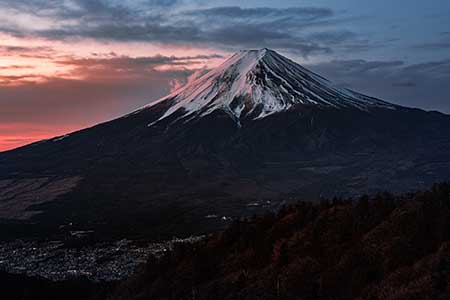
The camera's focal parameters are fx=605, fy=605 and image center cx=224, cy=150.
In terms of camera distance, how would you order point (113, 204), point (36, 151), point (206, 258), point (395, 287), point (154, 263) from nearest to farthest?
point (395, 287) → point (206, 258) → point (154, 263) → point (113, 204) → point (36, 151)

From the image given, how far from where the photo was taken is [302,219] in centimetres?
4009

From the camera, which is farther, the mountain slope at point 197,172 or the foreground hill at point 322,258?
the mountain slope at point 197,172

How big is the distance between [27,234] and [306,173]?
74.9 meters

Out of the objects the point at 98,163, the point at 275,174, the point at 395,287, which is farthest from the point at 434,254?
the point at 98,163

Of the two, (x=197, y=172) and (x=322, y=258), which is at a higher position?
Answer: (x=322, y=258)

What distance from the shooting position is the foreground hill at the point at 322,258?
81.1 ft

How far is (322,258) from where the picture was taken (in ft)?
100

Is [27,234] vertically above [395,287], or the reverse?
[395,287]

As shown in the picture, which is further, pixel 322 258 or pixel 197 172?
pixel 197 172

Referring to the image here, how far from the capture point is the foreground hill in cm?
2472

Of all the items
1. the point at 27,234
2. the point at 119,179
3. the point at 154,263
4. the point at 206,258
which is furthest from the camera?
the point at 119,179

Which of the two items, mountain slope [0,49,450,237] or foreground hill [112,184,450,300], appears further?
mountain slope [0,49,450,237]

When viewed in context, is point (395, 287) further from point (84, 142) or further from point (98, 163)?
point (84, 142)

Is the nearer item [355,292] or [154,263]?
[355,292]
